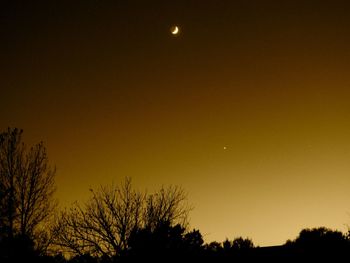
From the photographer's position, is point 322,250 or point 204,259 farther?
point 204,259

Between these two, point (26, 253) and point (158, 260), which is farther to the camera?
point (158, 260)

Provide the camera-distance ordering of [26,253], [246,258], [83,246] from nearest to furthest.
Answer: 1. [26,253]
2. [83,246]
3. [246,258]

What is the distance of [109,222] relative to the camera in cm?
2409

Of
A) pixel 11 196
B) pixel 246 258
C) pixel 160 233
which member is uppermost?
pixel 11 196

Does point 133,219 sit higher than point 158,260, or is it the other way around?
point 133,219

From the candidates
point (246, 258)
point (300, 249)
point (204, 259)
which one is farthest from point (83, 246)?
point (300, 249)

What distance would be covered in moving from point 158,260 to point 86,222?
4.79 meters

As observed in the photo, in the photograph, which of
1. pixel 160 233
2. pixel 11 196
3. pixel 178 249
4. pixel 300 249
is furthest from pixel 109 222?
pixel 300 249

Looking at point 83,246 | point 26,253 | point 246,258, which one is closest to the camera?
point 26,253

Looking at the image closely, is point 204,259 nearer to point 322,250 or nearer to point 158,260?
point 158,260

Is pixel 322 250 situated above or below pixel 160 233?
below

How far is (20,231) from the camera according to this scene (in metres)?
20.0

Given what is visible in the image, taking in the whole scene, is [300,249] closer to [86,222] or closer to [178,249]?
[178,249]

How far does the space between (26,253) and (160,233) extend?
7595mm
